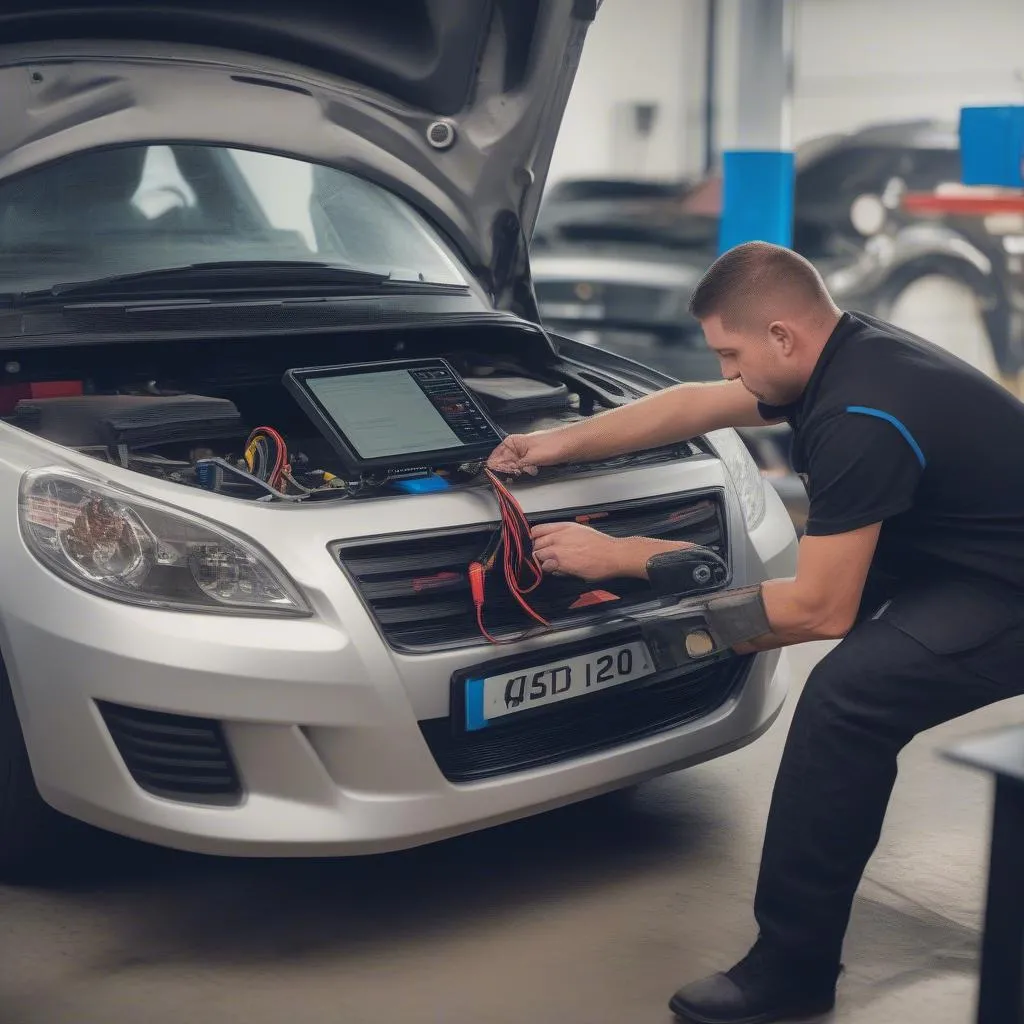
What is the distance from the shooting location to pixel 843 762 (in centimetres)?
236

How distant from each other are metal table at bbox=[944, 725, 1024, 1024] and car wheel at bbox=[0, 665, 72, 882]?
1520 millimetres

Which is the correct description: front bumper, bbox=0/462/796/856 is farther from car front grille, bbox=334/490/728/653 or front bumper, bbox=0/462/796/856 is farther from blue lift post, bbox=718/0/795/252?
blue lift post, bbox=718/0/795/252

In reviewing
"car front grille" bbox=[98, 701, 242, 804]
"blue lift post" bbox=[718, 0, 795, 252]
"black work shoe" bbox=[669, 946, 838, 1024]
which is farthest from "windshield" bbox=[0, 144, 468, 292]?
"blue lift post" bbox=[718, 0, 795, 252]

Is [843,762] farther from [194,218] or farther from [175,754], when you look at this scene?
[194,218]

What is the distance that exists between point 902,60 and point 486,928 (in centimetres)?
646

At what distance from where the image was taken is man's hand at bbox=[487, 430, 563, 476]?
112 inches

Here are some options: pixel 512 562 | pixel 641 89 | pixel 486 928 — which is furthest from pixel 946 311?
pixel 486 928

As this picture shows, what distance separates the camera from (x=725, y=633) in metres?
2.56

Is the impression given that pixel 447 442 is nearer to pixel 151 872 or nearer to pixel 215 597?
pixel 215 597

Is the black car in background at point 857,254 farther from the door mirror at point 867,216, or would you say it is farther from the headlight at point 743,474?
the headlight at point 743,474

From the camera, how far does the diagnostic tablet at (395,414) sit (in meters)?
2.80

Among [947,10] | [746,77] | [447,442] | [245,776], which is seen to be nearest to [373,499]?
[447,442]

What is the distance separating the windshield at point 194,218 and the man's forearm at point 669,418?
0.84m

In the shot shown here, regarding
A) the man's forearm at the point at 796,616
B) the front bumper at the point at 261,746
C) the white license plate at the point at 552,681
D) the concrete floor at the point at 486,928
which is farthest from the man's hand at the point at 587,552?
the concrete floor at the point at 486,928
